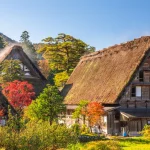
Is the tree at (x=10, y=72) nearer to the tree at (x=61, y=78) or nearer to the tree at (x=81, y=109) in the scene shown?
the tree at (x=81, y=109)

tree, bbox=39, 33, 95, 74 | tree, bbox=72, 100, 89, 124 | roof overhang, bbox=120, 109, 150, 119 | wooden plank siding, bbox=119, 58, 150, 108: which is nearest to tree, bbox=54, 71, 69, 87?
tree, bbox=39, 33, 95, 74

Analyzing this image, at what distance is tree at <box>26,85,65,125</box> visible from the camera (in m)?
29.2

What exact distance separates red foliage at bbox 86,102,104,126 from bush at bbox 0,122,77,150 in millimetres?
11262

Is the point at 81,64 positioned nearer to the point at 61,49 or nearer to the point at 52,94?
the point at 61,49

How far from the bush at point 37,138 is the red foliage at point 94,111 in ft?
36.9

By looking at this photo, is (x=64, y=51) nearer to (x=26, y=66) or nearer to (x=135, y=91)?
(x=26, y=66)

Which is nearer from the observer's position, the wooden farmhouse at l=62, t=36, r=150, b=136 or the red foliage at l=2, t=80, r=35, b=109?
the wooden farmhouse at l=62, t=36, r=150, b=136

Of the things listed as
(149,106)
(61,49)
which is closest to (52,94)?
(149,106)

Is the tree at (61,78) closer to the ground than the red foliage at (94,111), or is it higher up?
higher up

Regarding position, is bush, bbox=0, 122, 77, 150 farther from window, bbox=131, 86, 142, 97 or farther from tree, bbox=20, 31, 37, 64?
tree, bbox=20, 31, 37, 64

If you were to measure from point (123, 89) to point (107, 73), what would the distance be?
5562mm

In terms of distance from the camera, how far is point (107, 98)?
33281 mm

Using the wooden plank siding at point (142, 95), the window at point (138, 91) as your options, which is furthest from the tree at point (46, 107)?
the window at point (138, 91)

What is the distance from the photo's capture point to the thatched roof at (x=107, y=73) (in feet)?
111
